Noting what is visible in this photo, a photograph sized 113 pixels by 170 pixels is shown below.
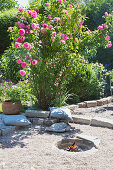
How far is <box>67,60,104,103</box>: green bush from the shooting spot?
649 centimetres

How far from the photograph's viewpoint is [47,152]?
125 inches

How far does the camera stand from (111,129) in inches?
171

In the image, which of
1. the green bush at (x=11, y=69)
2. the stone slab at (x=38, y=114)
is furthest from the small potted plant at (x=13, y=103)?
the green bush at (x=11, y=69)

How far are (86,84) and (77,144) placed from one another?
316 cm

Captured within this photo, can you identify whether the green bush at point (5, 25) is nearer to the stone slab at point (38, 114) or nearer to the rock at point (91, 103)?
the rock at point (91, 103)

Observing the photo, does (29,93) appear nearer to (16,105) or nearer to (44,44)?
(16,105)

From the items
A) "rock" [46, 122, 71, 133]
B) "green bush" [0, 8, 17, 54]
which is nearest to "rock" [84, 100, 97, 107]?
"rock" [46, 122, 71, 133]

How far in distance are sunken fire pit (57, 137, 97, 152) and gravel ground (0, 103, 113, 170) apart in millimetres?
106

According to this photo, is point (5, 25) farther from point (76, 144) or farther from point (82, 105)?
point (76, 144)

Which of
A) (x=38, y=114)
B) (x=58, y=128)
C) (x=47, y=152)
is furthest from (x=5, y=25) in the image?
(x=47, y=152)

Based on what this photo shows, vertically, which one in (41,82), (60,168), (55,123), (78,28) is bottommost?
(60,168)

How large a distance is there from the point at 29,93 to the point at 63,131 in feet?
4.88

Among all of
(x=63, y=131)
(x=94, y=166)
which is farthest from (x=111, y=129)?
(x=94, y=166)

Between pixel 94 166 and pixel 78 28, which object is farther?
pixel 78 28
